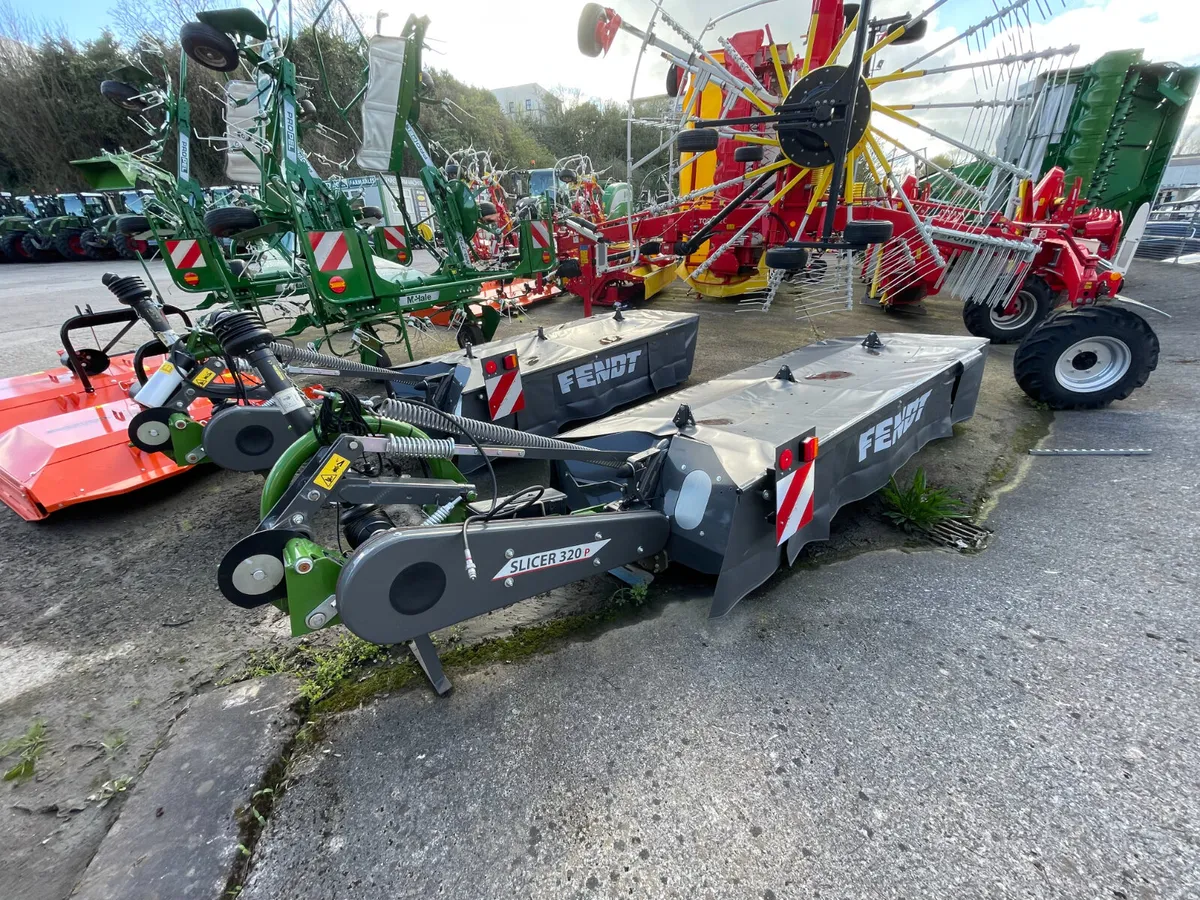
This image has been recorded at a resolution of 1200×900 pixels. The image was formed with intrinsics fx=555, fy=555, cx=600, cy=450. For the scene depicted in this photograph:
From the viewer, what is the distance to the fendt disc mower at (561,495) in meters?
1.73

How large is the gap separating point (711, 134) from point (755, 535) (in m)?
2.58

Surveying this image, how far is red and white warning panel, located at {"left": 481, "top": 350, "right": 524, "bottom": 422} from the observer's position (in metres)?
3.57

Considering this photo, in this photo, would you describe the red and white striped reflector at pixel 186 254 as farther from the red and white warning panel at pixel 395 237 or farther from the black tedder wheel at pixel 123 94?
the red and white warning panel at pixel 395 237

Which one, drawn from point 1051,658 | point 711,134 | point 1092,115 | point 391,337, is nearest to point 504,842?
point 1051,658

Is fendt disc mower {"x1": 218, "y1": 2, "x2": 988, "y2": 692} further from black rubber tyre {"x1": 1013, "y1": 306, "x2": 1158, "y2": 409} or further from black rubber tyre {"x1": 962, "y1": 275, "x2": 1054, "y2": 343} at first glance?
black rubber tyre {"x1": 962, "y1": 275, "x2": 1054, "y2": 343}

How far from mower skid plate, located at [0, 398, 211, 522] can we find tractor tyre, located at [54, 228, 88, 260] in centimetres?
2001

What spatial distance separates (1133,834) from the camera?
1487 millimetres

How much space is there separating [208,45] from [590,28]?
2787mm

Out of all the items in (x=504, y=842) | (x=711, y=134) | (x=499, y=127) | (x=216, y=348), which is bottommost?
(x=504, y=842)

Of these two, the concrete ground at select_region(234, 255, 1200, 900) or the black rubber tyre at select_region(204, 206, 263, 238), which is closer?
the concrete ground at select_region(234, 255, 1200, 900)

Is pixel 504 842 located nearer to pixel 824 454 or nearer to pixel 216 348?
Result: pixel 824 454

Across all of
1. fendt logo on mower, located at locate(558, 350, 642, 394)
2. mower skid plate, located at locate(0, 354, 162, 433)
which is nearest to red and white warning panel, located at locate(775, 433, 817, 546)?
fendt logo on mower, located at locate(558, 350, 642, 394)

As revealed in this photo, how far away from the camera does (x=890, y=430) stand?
298 centimetres

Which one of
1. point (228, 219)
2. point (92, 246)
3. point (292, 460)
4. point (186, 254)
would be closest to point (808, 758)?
point (292, 460)
